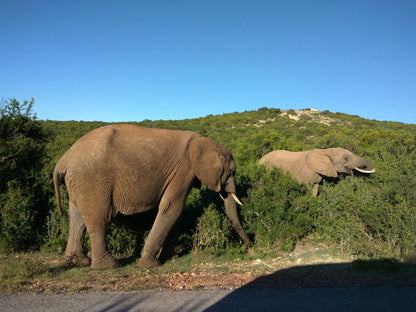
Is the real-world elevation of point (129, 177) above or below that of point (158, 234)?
above

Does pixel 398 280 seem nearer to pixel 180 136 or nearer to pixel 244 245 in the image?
pixel 244 245

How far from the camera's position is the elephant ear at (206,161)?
6.41 metres

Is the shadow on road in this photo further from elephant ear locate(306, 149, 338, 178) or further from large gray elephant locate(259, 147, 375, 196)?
elephant ear locate(306, 149, 338, 178)

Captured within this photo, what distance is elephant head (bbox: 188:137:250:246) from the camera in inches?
253

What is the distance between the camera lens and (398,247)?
5824mm

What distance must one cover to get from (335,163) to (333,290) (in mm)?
7720

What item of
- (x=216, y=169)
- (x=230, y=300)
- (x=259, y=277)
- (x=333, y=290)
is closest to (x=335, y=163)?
(x=216, y=169)

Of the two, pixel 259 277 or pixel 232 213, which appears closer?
pixel 259 277

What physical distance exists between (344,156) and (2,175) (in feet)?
34.9

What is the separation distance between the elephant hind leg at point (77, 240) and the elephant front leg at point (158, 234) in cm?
121

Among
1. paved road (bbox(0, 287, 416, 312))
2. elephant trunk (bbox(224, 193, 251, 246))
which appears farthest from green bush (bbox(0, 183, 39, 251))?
elephant trunk (bbox(224, 193, 251, 246))

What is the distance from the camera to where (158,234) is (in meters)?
6.05

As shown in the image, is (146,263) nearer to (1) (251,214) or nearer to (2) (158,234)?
(2) (158,234)

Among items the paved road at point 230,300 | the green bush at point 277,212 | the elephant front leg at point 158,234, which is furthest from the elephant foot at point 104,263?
the green bush at point 277,212
